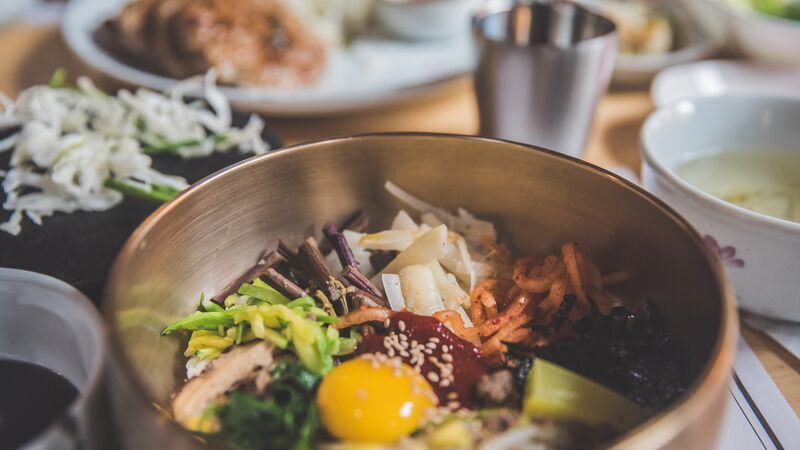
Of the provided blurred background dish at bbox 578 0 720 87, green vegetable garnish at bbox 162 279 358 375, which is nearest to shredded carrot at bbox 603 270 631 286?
green vegetable garnish at bbox 162 279 358 375

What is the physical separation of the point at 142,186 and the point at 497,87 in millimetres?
1124

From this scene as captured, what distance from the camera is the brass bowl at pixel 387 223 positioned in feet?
3.34

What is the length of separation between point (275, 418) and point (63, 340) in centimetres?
41

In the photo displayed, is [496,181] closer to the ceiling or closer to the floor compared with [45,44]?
closer to the ceiling

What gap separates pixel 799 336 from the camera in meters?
1.58

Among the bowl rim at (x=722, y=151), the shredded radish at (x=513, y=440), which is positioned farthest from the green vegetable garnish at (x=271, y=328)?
the bowl rim at (x=722, y=151)

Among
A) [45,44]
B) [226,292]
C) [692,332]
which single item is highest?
[692,332]

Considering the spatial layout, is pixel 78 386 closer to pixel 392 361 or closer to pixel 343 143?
pixel 392 361

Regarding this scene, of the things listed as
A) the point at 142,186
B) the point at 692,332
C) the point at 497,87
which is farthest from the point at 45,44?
the point at 692,332

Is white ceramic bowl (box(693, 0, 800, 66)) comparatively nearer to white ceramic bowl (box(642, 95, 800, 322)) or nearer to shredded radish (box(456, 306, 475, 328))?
white ceramic bowl (box(642, 95, 800, 322))

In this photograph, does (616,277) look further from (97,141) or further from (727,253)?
(97,141)

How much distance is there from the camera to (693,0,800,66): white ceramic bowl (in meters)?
2.82

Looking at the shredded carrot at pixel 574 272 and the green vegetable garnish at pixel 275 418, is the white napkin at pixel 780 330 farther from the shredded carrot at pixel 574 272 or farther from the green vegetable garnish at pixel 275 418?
the green vegetable garnish at pixel 275 418

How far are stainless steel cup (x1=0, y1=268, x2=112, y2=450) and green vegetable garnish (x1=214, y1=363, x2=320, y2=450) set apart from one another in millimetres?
186
